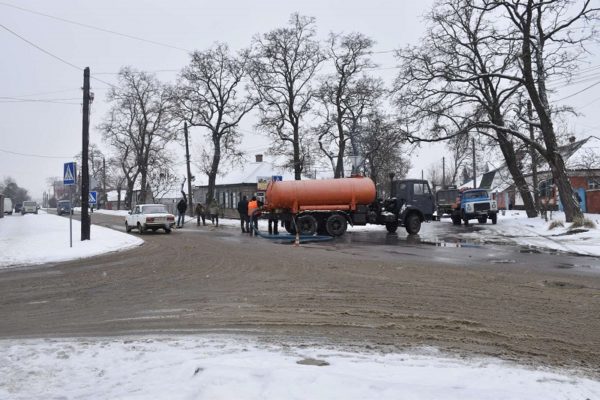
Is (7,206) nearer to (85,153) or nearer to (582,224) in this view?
(85,153)

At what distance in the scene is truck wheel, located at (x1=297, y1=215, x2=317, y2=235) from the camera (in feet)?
74.6

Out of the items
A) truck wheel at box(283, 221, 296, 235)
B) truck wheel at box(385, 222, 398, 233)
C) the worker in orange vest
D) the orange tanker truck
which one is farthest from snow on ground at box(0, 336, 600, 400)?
truck wheel at box(385, 222, 398, 233)

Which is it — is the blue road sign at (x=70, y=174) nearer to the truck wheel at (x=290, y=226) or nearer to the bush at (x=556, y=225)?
the truck wheel at (x=290, y=226)

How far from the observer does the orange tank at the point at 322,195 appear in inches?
890

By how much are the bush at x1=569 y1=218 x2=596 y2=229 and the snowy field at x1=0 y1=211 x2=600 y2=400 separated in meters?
19.2

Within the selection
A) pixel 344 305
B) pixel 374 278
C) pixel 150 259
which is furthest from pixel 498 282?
pixel 150 259

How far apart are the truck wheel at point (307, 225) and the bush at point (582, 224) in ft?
37.1

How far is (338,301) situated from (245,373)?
3.83m

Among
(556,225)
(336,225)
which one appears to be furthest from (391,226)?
(556,225)

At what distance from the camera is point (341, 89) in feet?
129

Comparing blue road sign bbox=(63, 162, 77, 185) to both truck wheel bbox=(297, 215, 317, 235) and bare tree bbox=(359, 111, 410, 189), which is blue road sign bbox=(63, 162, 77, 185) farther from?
bare tree bbox=(359, 111, 410, 189)

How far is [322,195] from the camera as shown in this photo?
22672mm

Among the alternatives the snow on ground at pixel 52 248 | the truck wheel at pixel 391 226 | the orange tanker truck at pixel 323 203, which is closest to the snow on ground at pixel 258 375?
the snow on ground at pixel 52 248

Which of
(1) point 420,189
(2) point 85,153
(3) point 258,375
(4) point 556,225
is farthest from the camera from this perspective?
(1) point 420,189
